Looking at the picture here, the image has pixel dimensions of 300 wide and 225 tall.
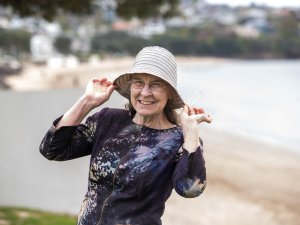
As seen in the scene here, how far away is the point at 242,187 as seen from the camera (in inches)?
511

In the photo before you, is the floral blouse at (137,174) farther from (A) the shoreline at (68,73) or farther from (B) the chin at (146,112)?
(A) the shoreline at (68,73)

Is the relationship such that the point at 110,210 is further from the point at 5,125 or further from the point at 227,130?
the point at 227,130

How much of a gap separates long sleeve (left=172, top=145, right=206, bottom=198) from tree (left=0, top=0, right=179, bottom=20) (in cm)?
874

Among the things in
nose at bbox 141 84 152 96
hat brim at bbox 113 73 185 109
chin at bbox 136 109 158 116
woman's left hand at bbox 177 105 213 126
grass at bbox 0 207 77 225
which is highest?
nose at bbox 141 84 152 96

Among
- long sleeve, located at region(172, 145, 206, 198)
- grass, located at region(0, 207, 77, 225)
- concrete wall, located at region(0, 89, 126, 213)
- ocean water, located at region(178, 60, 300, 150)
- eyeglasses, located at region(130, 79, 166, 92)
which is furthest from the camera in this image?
ocean water, located at region(178, 60, 300, 150)

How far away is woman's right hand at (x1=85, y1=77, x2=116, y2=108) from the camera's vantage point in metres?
2.11

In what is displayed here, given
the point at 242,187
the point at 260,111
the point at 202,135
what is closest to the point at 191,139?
the point at 242,187

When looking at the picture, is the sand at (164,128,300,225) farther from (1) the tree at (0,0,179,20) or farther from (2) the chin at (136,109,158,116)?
(2) the chin at (136,109,158,116)

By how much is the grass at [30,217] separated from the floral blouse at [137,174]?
11.2 ft

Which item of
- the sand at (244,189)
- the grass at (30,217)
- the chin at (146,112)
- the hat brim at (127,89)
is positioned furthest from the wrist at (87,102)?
the sand at (244,189)

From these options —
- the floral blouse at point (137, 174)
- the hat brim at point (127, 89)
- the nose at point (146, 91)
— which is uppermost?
the nose at point (146, 91)

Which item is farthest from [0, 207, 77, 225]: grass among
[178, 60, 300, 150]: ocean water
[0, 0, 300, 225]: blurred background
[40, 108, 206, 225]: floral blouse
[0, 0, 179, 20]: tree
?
[178, 60, 300, 150]: ocean water

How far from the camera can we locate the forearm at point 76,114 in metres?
2.06

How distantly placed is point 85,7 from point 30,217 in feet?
20.7
